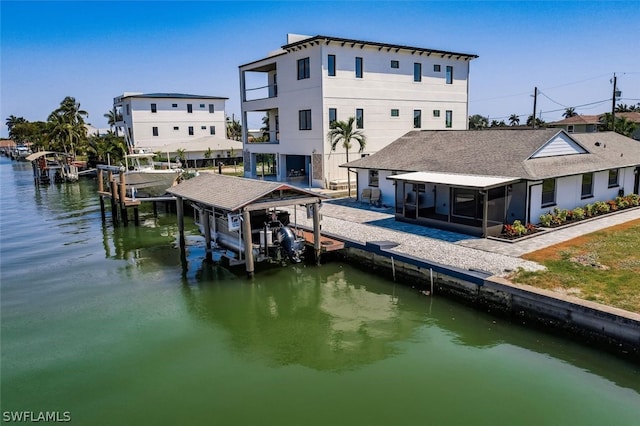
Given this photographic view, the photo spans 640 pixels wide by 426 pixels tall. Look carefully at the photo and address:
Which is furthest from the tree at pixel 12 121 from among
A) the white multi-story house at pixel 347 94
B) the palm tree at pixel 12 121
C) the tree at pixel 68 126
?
the white multi-story house at pixel 347 94

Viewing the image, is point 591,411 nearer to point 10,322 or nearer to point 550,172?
point 550,172

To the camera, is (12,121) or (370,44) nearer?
(370,44)

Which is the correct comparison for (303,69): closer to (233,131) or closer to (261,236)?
(261,236)

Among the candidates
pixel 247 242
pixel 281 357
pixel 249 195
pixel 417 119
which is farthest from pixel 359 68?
pixel 281 357

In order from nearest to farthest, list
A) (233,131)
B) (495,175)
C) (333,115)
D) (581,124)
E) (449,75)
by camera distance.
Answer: (495,175) → (333,115) → (449,75) → (581,124) → (233,131)

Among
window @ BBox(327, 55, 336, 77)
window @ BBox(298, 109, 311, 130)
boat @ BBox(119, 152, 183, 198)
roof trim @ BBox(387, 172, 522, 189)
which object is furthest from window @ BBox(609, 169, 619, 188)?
boat @ BBox(119, 152, 183, 198)

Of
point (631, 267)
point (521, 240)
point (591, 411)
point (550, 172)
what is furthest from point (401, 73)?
point (591, 411)

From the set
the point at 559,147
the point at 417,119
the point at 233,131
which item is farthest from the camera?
the point at 233,131
